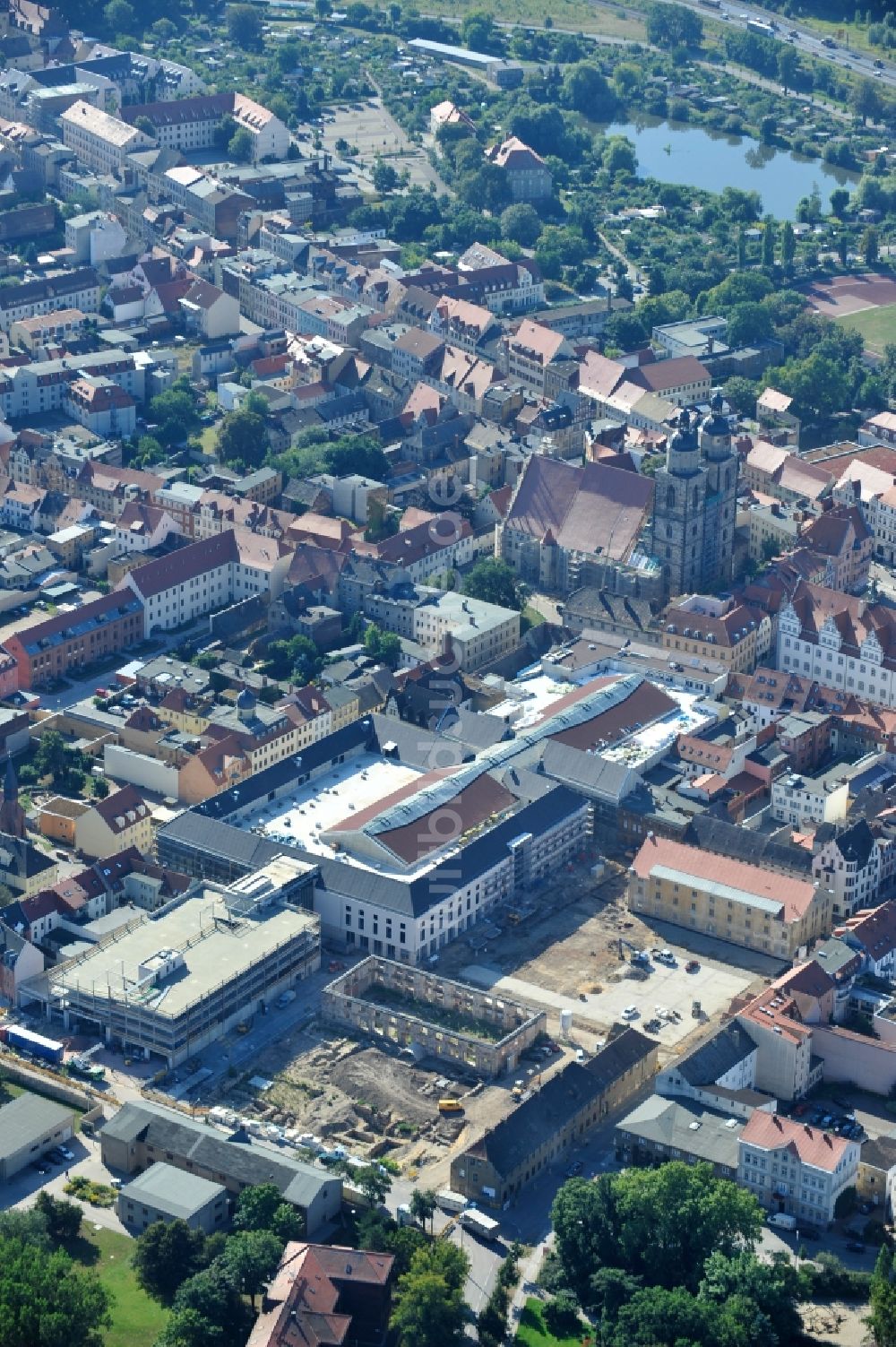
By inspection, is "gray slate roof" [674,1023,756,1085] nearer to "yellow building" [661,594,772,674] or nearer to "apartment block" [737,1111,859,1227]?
"apartment block" [737,1111,859,1227]

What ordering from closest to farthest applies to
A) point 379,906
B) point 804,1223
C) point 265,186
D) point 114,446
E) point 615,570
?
point 804,1223, point 379,906, point 615,570, point 114,446, point 265,186

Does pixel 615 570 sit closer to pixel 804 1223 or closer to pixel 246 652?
pixel 246 652

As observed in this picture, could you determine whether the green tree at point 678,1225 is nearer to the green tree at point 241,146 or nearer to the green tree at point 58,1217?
the green tree at point 58,1217

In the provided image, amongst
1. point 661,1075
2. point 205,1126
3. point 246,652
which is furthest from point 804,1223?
point 246,652

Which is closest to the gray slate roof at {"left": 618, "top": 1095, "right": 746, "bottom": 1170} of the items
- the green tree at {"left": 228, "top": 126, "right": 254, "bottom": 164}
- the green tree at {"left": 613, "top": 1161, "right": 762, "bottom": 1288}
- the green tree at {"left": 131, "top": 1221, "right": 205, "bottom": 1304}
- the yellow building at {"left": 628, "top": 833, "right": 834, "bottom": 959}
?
the green tree at {"left": 613, "top": 1161, "right": 762, "bottom": 1288}

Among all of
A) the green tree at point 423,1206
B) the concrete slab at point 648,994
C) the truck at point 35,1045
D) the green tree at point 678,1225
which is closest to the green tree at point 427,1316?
the green tree at point 423,1206

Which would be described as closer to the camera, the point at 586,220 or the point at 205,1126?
the point at 205,1126

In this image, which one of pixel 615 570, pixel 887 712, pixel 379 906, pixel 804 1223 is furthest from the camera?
pixel 615 570
